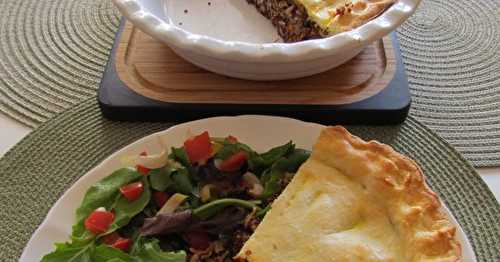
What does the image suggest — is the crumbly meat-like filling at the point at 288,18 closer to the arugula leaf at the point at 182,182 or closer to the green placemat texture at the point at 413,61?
the green placemat texture at the point at 413,61

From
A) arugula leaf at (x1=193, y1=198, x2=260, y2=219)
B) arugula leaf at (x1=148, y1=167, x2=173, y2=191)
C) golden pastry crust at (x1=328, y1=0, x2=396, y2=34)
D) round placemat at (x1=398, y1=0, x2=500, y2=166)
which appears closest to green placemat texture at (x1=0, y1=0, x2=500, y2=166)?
round placemat at (x1=398, y1=0, x2=500, y2=166)

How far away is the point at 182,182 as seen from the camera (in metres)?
1.19

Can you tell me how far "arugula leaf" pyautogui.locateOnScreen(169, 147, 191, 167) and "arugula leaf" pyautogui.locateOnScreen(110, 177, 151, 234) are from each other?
0.28 feet

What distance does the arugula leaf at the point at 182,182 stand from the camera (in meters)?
1.19

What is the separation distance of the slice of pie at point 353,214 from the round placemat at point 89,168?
9.0 inches

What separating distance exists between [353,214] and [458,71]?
72 cm

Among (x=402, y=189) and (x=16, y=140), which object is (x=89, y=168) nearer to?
(x=16, y=140)

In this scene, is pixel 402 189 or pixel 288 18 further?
pixel 288 18

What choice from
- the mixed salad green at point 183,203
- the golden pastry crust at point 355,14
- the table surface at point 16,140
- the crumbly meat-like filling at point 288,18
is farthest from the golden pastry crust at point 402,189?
the crumbly meat-like filling at point 288,18

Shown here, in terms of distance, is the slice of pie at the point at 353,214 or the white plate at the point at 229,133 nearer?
the slice of pie at the point at 353,214

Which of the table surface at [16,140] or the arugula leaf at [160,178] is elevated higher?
the arugula leaf at [160,178]

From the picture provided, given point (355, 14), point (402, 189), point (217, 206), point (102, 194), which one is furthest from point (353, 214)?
point (355, 14)

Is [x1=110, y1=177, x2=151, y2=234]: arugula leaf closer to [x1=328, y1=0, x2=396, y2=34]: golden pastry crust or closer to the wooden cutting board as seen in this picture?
the wooden cutting board

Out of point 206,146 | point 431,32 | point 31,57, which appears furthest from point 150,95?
point 431,32
